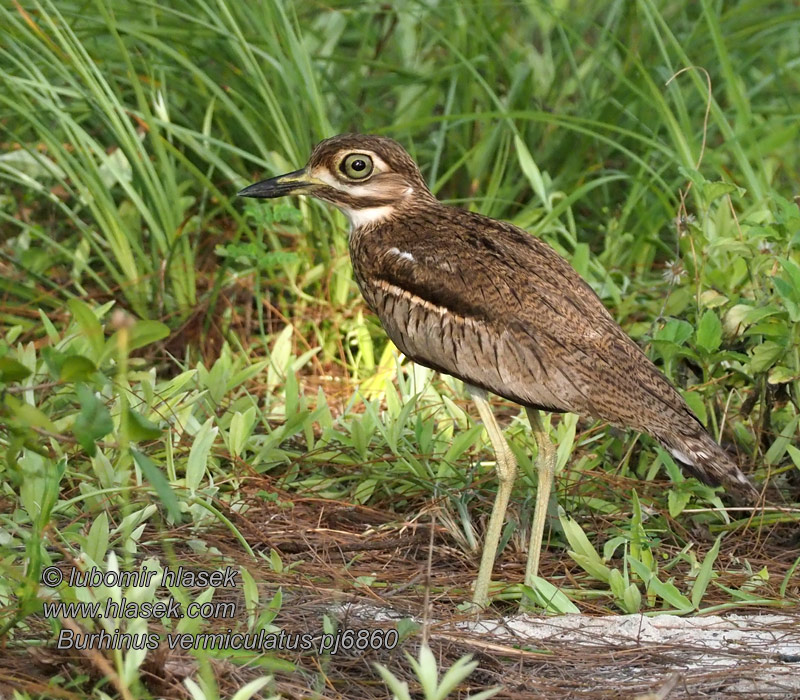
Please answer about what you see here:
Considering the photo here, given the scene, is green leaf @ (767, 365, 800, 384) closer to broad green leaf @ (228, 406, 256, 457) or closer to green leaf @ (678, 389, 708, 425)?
green leaf @ (678, 389, 708, 425)

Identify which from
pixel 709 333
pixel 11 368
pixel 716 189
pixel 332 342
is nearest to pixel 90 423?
pixel 11 368

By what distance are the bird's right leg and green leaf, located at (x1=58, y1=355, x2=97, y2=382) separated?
4.21ft

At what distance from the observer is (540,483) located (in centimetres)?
334

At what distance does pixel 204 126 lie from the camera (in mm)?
4809

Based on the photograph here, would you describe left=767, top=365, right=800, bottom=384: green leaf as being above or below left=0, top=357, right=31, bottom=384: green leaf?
below

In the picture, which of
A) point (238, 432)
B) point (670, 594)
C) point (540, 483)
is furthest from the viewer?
point (238, 432)

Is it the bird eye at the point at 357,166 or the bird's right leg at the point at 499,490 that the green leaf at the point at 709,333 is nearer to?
the bird's right leg at the point at 499,490

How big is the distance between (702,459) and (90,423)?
162cm

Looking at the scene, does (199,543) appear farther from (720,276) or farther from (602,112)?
(602,112)

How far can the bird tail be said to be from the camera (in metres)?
3.10

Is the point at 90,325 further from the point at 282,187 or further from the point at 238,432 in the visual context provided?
the point at 282,187

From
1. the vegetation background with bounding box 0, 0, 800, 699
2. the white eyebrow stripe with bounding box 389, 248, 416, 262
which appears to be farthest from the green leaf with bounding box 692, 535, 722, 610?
the white eyebrow stripe with bounding box 389, 248, 416, 262

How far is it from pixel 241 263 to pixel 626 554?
2.31 metres

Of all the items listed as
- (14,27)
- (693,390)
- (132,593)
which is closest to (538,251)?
(693,390)
